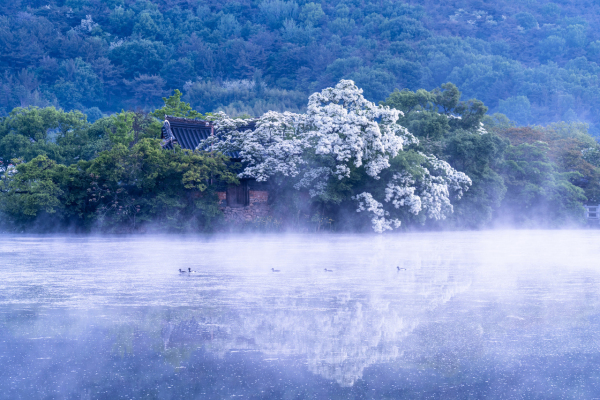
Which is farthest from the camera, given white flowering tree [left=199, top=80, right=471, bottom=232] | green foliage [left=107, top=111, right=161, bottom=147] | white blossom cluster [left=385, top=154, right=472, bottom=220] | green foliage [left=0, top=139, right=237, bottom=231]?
green foliage [left=107, top=111, right=161, bottom=147]

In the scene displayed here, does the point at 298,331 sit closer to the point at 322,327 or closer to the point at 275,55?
the point at 322,327

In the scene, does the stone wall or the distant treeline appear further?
the stone wall

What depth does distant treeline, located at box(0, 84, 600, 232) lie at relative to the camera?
25672 mm

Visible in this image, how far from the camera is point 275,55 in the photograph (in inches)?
2830

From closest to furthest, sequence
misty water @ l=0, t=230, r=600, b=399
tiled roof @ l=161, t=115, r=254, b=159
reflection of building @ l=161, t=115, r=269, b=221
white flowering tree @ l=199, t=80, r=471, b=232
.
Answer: misty water @ l=0, t=230, r=600, b=399 → white flowering tree @ l=199, t=80, r=471, b=232 → reflection of building @ l=161, t=115, r=269, b=221 → tiled roof @ l=161, t=115, r=254, b=159

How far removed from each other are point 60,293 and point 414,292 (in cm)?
512

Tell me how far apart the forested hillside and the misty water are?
4673 centimetres

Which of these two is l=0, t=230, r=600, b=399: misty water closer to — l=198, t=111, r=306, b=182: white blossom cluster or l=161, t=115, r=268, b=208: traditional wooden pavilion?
l=198, t=111, r=306, b=182: white blossom cluster

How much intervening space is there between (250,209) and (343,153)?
493 cm

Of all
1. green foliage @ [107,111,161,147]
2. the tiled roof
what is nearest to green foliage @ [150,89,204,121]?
green foliage @ [107,111,161,147]

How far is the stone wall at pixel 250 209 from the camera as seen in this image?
88.8ft

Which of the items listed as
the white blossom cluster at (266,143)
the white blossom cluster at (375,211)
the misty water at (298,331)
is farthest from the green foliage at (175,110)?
the misty water at (298,331)

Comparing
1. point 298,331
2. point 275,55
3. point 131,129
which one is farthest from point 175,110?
point 298,331

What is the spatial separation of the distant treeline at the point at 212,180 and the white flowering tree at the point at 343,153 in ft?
0.97
